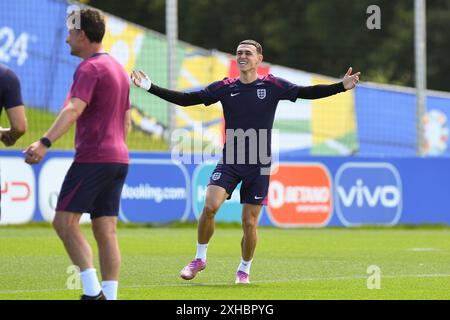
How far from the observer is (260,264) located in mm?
14445

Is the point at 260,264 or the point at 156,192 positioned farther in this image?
the point at 156,192

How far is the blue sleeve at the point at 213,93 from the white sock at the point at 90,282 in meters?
3.82

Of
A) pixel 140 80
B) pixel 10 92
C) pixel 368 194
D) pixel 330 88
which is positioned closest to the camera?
pixel 10 92

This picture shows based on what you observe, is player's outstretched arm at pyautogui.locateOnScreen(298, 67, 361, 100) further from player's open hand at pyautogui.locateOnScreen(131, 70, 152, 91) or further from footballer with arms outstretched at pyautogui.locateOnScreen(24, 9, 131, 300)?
footballer with arms outstretched at pyautogui.locateOnScreen(24, 9, 131, 300)

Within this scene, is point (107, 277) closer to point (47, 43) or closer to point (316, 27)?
point (47, 43)

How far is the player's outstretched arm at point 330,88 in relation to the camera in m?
11.9

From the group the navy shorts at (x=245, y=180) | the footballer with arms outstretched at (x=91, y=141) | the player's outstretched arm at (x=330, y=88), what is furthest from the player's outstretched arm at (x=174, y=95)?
the footballer with arms outstretched at (x=91, y=141)

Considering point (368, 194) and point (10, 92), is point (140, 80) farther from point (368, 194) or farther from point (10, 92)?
point (368, 194)

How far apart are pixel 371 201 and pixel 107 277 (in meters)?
14.5

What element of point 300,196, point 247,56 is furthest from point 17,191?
point 247,56

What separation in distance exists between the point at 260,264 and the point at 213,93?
2.79 m

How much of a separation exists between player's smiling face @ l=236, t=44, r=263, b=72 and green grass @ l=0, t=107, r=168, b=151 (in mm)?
15532
